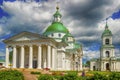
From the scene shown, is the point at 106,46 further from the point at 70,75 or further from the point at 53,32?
the point at 70,75

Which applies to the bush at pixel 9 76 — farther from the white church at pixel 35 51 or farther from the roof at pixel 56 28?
the roof at pixel 56 28

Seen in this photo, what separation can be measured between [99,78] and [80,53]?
262 feet

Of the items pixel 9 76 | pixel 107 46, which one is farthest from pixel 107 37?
pixel 9 76

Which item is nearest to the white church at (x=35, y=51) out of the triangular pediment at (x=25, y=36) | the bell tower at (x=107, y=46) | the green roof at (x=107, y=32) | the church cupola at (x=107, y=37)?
the triangular pediment at (x=25, y=36)

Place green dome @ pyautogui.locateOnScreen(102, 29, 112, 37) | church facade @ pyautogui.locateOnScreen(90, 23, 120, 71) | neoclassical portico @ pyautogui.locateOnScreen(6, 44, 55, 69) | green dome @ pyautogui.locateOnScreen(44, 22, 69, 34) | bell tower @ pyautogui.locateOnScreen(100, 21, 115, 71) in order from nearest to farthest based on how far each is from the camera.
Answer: neoclassical portico @ pyautogui.locateOnScreen(6, 44, 55, 69), green dome @ pyautogui.locateOnScreen(44, 22, 69, 34), church facade @ pyautogui.locateOnScreen(90, 23, 120, 71), bell tower @ pyautogui.locateOnScreen(100, 21, 115, 71), green dome @ pyautogui.locateOnScreen(102, 29, 112, 37)

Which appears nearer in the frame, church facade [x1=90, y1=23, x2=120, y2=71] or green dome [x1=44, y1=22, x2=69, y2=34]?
green dome [x1=44, y1=22, x2=69, y2=34]

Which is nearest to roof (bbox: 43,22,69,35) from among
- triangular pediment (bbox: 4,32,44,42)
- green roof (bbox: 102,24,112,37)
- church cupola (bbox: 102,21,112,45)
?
triangular pediment (bbox: 4,32,44,42)

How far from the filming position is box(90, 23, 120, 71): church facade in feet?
366

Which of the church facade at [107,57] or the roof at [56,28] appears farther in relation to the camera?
the church facade at [107,57]

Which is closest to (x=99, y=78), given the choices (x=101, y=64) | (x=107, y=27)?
(x=101, y=64)

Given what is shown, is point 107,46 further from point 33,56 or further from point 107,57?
point 33,56

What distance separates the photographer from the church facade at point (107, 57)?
111438mm

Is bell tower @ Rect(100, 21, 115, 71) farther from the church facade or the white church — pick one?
the white church

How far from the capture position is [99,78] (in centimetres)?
1995
